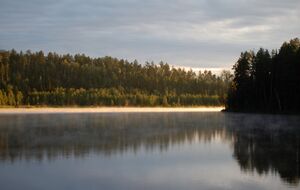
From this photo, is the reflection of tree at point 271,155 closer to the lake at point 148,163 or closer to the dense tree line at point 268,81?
the lake at point 148,163

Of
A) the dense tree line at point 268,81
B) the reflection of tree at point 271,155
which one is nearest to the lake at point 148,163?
the reflection of tree at point 271,155

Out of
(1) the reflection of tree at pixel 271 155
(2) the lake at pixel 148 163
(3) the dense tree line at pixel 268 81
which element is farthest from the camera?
(3) the dense tree line at pixel 268 81

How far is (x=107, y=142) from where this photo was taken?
30.9 metres

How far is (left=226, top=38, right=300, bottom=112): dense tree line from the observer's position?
74.1m

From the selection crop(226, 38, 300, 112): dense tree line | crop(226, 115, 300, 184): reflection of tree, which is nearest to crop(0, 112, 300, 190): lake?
crop(226, 115, 300, 184): reflection of tree

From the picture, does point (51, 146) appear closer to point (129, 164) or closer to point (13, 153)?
point (13, 153)

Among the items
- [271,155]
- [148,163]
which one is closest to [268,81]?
[271,155]

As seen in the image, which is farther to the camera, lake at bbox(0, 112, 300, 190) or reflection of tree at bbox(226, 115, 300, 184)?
reflection of tree at bbox(226, 115, 300, 184)

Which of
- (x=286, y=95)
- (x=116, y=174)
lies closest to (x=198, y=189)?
(x=116, y=174)

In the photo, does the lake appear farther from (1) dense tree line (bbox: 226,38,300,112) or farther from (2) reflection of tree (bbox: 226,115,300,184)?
(1) dense tree line (bbox: 226,38,300,112)

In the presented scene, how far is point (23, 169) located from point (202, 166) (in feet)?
23.6

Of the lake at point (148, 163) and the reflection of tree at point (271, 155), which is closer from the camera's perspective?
the lake at point (148, 163)

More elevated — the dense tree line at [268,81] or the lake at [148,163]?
the dense tree line at [268,81]

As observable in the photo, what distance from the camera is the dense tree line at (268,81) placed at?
243 ft
